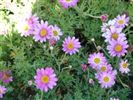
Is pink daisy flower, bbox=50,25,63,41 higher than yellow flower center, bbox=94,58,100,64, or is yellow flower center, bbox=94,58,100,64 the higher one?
pink daisy flower, bbox=50,25,63,41

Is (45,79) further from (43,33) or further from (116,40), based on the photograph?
(116,40)

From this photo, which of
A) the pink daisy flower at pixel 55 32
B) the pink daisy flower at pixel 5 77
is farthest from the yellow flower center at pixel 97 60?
the pink daisy flower at pixel 5 77

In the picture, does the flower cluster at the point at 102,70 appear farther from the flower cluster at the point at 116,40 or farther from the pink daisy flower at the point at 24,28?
the pink daisy flower at the point at 24,28

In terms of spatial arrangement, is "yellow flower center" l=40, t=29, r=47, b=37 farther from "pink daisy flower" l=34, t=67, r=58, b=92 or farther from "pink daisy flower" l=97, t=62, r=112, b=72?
"pink daisy flower" l=97, t=62, r=112, b=72

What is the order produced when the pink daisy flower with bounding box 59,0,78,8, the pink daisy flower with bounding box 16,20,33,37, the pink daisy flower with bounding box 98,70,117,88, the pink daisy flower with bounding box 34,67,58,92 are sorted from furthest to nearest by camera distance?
the pink daisy flower with bounding box 59,0,78,8
the pink daisy flower with bounding box 16,20,33,37
the pink daisy flower with bounding box 98,70,117,88
the pink daisy flower with bounding box 34,67,58,92

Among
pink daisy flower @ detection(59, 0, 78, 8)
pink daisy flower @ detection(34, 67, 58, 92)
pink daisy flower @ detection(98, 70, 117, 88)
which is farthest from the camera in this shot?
pink daisy flower @ detection(59, 0, 78, 8)

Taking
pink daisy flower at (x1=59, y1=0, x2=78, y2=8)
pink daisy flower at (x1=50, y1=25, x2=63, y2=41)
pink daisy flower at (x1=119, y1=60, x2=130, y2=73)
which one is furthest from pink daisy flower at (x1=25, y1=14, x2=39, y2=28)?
pink daisy flower at (x1=119, y1=60, x2=130, y2=73)

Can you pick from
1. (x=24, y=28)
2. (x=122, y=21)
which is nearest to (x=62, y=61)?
(x=24, y=28)
